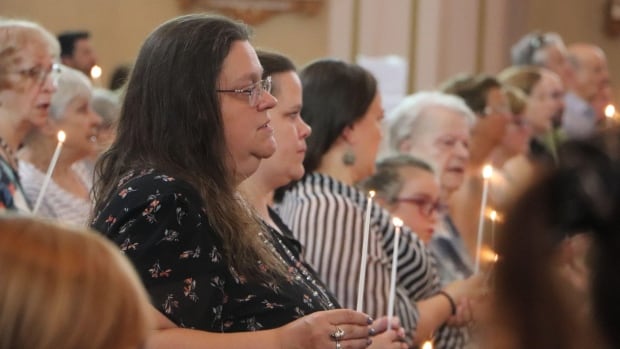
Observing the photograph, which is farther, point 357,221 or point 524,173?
point 357,221

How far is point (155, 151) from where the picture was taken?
8.04 feet

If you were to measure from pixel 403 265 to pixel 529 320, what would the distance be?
96.0 inches

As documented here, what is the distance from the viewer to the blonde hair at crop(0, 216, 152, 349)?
1.34 metres

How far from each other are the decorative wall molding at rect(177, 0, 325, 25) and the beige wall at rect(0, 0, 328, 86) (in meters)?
0.06

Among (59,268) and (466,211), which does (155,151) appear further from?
(466,211)

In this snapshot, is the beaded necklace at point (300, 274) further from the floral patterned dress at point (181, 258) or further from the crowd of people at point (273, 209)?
the floral patterned dress at point (181, 258)

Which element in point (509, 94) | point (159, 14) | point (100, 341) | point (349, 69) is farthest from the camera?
point (159, 14)

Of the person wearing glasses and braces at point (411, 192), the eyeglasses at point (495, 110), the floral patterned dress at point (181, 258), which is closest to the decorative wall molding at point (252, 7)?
the eyeglasses at point (495, 110)

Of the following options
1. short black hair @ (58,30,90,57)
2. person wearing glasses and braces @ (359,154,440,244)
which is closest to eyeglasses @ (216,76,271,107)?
person wearing glasses and braces @ (359,154,440,244)

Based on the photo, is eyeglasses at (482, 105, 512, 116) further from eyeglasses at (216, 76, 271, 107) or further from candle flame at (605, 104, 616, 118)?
eyeglasses at (216, 76, 271, 107)

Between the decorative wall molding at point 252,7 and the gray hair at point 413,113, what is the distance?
4.21m

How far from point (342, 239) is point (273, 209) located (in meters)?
0.21

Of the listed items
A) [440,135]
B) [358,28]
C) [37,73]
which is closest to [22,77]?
[37,73]

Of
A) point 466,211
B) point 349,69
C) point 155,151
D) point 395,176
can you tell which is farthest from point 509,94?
point 155,151
